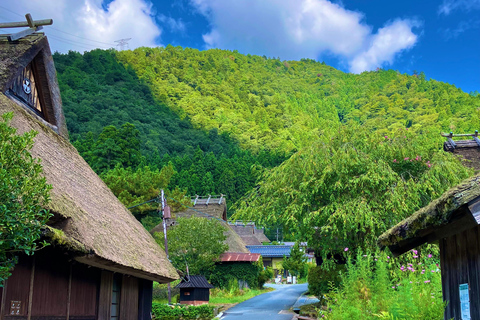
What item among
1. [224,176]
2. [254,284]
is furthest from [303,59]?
[254,284]

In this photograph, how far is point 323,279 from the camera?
63.0ft

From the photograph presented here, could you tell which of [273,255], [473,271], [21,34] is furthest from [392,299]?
[273,255]

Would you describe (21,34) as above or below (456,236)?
above

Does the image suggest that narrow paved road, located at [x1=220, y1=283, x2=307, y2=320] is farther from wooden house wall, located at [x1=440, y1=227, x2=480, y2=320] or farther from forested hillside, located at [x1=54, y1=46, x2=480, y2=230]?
wooden house wall, located at [x1=440, y1=227, x2=480, y2=320]

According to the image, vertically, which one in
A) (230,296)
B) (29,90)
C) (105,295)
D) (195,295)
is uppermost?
(29,90)

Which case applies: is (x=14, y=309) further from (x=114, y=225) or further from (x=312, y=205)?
(x=312, y=205)

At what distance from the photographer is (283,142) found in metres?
78.1

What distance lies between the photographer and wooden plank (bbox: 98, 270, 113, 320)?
1039cm

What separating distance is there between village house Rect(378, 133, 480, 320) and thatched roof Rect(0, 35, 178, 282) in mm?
4895

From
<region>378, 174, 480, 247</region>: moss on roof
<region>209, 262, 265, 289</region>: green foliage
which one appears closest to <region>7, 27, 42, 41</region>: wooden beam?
<region>378, 174, 480, 247</region>: moss on roof

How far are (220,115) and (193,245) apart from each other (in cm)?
6751

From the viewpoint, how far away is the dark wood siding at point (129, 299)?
1218 centimetres

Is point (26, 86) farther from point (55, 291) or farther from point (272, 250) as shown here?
point (272, 250)

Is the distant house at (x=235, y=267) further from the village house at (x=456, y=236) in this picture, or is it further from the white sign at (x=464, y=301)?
the white sign at (x=464, y=301)
